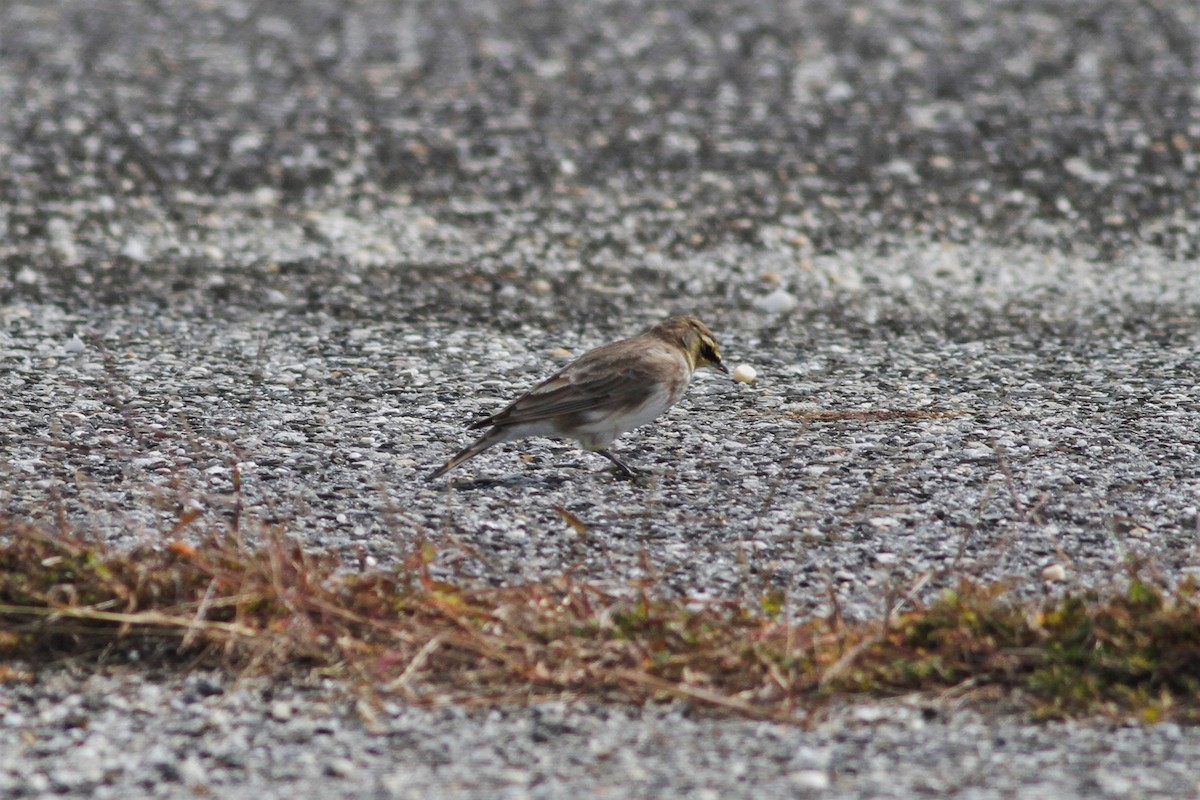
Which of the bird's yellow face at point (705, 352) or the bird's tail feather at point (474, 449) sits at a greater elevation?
the bird's yellow face at point (705, 352)

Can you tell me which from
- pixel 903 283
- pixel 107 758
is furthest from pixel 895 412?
pixel 107 758

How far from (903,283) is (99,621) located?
6451 mm

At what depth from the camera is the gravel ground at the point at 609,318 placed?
4941mm

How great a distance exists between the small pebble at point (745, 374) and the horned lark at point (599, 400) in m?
1.10

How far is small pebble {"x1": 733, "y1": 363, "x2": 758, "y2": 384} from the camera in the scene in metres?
8.83

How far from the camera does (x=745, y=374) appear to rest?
8891 mm

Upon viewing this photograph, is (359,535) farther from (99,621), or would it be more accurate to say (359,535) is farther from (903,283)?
(903,283)

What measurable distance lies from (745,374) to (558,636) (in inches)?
149

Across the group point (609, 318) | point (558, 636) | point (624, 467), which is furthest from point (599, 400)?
point (609, 318)

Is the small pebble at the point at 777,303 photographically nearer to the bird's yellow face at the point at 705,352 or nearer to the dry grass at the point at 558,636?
the bird's yellow face at the point at 705,352

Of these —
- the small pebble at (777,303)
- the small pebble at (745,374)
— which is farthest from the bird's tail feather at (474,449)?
the small pebble at (777,303)

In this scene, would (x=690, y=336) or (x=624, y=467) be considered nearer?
(x=624, y=467)

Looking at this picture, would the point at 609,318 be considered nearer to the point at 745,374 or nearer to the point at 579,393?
the point at 745,374

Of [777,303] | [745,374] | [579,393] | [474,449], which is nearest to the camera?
[474,449]
